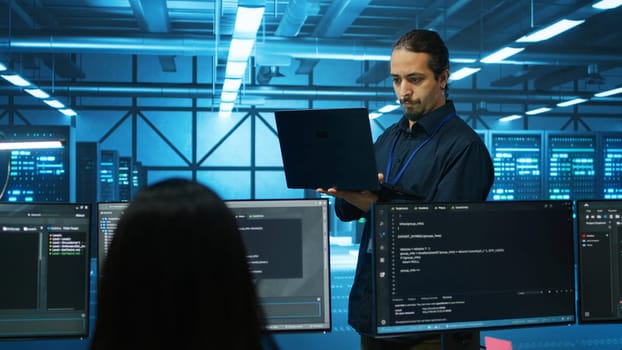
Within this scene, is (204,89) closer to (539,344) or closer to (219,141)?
(219,141)

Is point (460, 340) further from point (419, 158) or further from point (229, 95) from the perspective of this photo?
point (229, 95)

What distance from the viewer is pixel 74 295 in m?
1.74

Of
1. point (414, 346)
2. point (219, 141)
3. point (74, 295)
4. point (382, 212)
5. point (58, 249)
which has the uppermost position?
point (219, 141)

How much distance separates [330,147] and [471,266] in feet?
1.54

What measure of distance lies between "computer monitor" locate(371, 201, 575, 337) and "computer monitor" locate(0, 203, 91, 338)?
0.81 m

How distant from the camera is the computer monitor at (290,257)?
1706 millimetres

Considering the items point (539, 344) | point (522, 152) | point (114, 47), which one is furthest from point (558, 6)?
point (539, 344)

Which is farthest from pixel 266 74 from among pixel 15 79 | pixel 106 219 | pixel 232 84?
pixel 106 219

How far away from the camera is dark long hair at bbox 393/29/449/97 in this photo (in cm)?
190

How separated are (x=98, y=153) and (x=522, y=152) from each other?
624cm

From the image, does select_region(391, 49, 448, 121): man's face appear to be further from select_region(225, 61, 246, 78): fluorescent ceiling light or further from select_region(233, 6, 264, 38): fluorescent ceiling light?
select_region(225, 61, 246, 78): fluorescent ceiling light

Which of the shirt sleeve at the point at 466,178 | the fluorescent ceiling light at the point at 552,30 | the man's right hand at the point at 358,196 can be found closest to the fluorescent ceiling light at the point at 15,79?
the fluorescent ceiling light at the point at 552,30

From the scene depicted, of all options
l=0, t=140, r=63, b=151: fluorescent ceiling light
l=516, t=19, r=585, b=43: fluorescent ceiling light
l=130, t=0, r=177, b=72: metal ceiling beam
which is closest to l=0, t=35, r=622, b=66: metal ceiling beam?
l=130, t=0, r=177, b=72: metal ceiling beam

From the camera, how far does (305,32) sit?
12.4m
